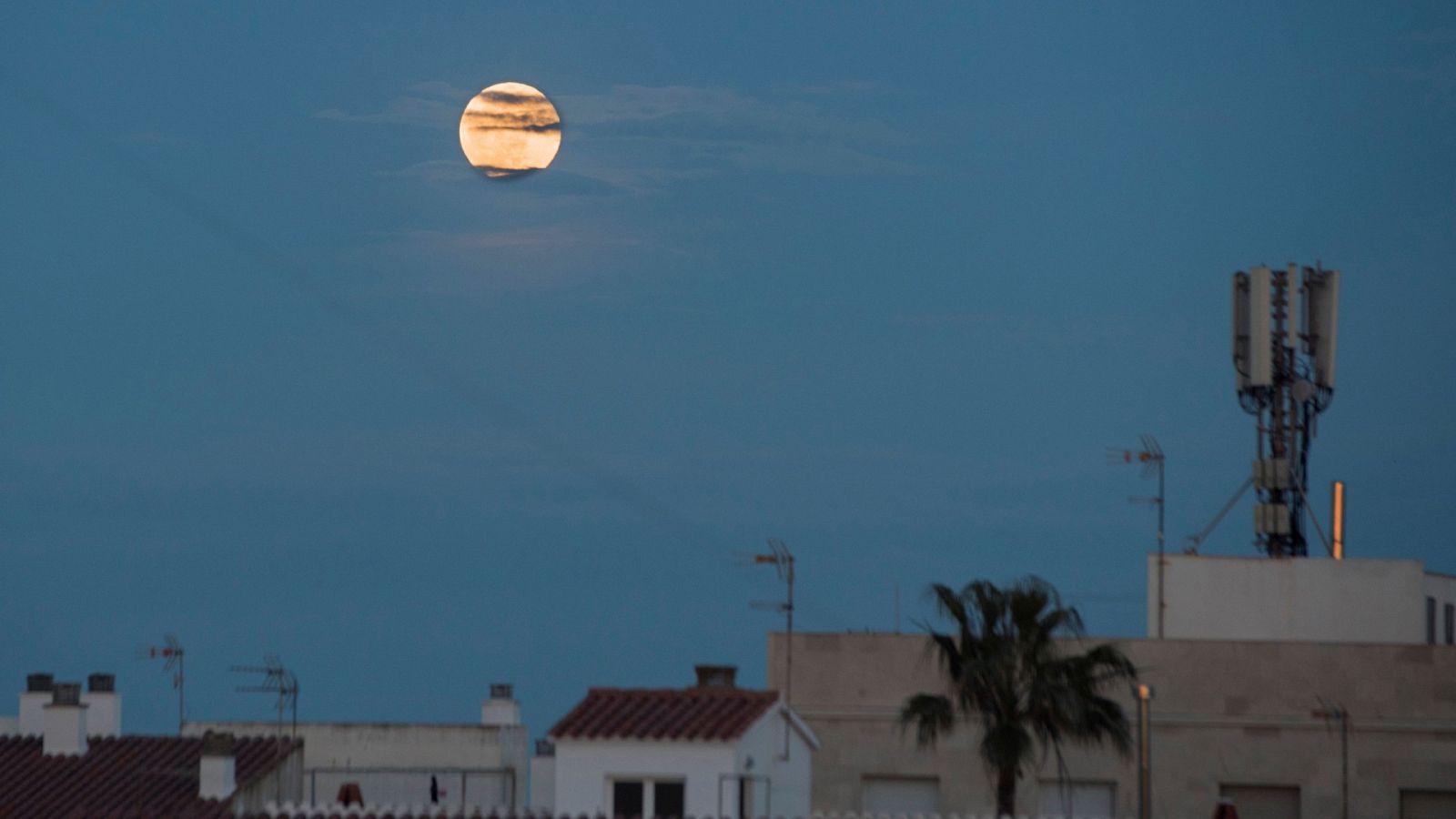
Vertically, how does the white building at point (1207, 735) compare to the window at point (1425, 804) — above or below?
above

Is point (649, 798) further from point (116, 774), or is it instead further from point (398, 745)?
point (398, 745)

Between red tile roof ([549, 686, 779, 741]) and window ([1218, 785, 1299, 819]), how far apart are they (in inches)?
491

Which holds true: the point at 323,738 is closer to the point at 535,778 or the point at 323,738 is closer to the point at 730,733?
the point at 535,778

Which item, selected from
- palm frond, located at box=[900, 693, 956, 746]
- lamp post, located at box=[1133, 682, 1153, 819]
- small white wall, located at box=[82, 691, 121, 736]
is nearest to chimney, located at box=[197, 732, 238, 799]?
small white wall, located at box=[82, 691, 121, 736]

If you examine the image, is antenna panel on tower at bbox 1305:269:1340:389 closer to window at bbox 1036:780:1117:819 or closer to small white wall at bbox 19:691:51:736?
window at bbox 1036:780:1117:819

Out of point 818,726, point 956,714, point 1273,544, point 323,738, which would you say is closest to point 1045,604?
point 956,714

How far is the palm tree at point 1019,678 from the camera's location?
110ft

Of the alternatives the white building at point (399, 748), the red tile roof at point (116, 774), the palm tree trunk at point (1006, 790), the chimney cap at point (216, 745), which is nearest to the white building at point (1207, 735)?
the palm tree trunk at point (1006, 790)

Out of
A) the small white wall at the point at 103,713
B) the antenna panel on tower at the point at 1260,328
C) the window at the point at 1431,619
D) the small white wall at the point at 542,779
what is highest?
the antenna panel on tower at the point at 1260,328

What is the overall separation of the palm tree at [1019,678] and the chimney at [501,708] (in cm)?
2549

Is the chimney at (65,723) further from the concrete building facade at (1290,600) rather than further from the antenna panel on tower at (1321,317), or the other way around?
the antenna panel on tower at (1321,317)

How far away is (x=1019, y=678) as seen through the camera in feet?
112

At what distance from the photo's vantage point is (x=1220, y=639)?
41844mm

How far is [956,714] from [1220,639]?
245 inches
